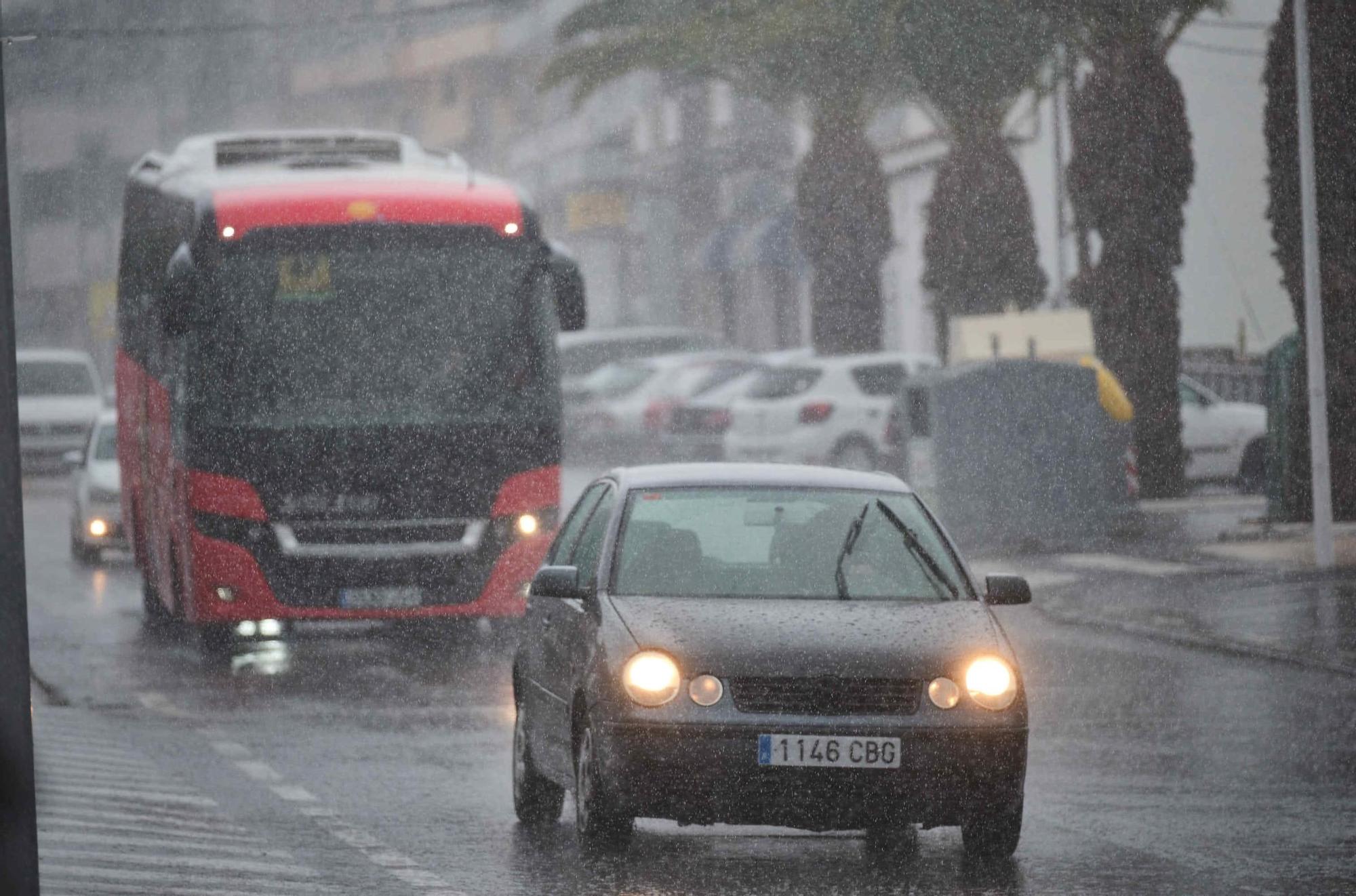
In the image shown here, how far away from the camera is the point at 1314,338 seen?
72.7ft

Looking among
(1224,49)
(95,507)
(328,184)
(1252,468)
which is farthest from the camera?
(1224,49)

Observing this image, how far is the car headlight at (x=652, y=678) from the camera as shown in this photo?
30.3ft

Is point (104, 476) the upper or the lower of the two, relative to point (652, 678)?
lower

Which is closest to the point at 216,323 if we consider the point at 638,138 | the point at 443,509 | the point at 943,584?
the point at 443,509

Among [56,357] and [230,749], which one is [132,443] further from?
[56,357]

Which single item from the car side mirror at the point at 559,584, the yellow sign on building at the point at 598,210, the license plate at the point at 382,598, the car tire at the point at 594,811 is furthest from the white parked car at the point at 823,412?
the yellow sign on building at the point at 598,210

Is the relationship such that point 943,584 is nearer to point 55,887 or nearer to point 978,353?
point 55,887

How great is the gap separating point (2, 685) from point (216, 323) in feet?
39.6

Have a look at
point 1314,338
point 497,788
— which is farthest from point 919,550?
point 1314,338

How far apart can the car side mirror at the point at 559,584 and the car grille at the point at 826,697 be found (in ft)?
3.03

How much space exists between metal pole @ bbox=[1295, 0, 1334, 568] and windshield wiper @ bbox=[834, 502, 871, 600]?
11.8 m

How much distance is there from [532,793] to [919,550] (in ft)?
5.46

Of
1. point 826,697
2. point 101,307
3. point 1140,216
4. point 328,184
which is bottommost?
point 101,307

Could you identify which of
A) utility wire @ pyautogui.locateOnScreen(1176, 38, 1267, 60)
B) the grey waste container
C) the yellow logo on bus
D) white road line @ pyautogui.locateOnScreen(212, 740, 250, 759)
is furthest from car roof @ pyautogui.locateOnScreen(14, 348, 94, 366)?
white road line @ pyautogui.locateOnScreen(212, 740, 250, 759)
